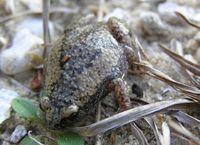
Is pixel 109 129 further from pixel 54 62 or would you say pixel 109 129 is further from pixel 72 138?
pixel 54 62

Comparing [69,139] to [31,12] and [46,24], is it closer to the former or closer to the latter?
[46,24]

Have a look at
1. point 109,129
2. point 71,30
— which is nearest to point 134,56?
point 71,30

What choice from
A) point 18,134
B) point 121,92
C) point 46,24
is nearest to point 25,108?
point 18,134

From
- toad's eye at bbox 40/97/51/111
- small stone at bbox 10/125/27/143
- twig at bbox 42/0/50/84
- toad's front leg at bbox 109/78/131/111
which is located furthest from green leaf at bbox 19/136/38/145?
twig at bbox 42/0/50/84

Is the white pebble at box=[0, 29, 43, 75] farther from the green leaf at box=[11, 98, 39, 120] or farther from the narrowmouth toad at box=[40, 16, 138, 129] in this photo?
the green leaf at box=[11, 98, 39, 120]

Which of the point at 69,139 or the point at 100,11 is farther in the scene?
the point at 100,11

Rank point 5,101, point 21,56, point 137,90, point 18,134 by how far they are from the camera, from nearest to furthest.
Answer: point 18,134 → point 5,101 → point 137,90 → point 21,56
